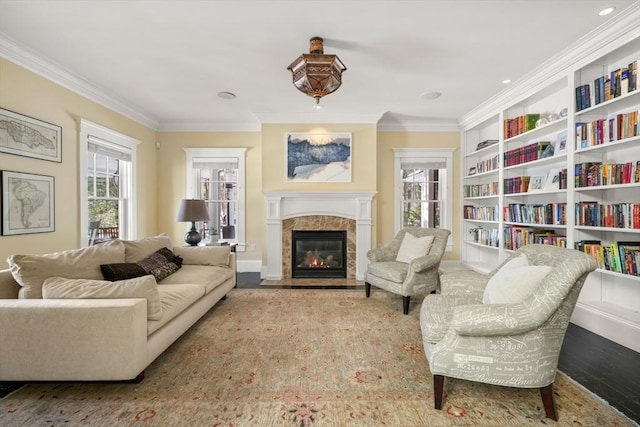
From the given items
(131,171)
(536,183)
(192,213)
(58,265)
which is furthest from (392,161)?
(58,265)

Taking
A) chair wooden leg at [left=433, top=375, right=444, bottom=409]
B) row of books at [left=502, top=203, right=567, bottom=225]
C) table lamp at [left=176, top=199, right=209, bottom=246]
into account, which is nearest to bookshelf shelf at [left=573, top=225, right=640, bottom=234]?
row of books at [left=502, top=203, right=567, bottom=225]

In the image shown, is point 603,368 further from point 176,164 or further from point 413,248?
point 176,164

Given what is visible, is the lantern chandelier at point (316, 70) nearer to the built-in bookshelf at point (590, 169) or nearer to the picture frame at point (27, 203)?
the built-in bookshelf at point (590, 169)

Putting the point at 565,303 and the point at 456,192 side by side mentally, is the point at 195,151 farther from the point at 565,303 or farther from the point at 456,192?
the point at 565,303

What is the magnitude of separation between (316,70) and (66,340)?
2.66 metres

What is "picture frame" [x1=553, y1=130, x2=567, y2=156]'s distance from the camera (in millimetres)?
3218

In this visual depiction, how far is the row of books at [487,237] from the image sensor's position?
4340 mm

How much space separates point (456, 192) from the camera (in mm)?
5297

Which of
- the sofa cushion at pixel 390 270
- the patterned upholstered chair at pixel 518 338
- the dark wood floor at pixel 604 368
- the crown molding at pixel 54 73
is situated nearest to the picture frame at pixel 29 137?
the crown molding at pixel 54 73

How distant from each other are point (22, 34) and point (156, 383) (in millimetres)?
3146

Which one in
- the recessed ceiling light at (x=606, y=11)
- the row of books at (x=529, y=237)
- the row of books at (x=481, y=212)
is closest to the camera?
the recessed ceiling light at (x=606, y=11)

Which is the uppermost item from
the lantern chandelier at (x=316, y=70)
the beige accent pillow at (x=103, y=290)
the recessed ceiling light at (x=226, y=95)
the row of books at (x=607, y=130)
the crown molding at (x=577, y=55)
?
the recessed ceiling light at (x=226, y=95)

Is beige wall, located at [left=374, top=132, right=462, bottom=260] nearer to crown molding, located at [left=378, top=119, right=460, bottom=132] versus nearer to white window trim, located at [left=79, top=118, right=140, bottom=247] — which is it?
crown molding, located at [left=378, top=119, right=460, bottom=132]

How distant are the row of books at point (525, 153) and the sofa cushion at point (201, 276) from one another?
12.6ft
